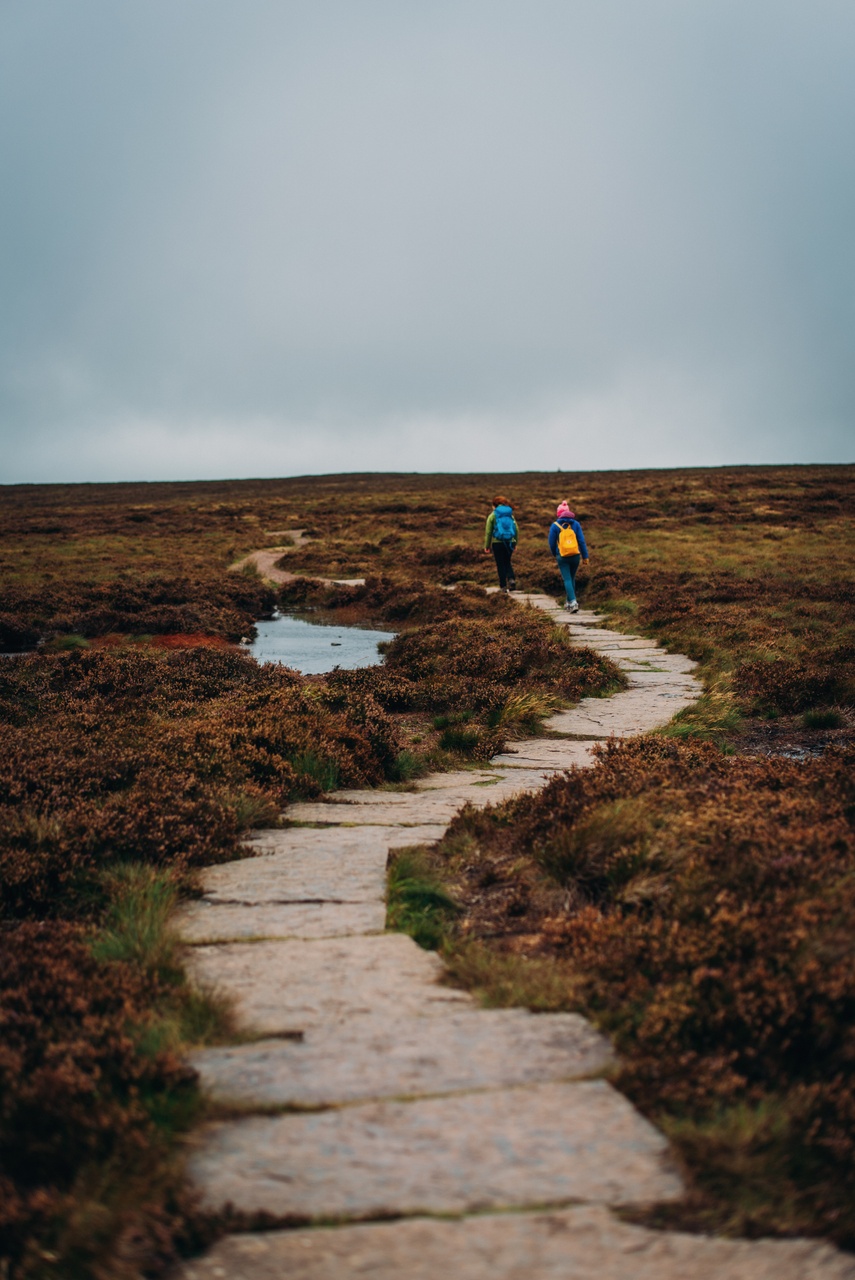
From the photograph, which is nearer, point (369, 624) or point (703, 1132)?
point (703, 1132)

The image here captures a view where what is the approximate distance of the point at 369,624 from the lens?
19391 mm

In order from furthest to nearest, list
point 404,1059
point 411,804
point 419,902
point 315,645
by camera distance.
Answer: point 315,645 → point 411,804 → point 419,902 → point 404,1059

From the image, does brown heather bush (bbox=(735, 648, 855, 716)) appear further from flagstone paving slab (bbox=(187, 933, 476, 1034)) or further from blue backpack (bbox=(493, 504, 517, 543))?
blue backpack (bbox=(493, 504, 517, 543))

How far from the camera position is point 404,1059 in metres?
2.84

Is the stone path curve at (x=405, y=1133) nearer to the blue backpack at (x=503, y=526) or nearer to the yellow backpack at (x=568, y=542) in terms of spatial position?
the yellow backpack at (x=568, y=542)

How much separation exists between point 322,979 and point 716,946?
4.74 ft

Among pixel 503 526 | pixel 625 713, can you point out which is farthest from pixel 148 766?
→ pixel 503 526

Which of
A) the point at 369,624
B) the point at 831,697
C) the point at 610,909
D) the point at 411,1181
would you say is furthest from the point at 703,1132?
the point at 369,624

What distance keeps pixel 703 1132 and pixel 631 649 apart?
11397mm

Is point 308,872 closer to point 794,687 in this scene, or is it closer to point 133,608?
point 794,687

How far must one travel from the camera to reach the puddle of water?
46.0 feet

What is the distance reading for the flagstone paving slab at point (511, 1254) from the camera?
2.04m

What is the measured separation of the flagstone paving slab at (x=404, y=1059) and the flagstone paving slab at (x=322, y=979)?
104 millimetres

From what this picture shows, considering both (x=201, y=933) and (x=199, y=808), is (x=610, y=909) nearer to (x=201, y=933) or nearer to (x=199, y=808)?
(x=201, y=933)
